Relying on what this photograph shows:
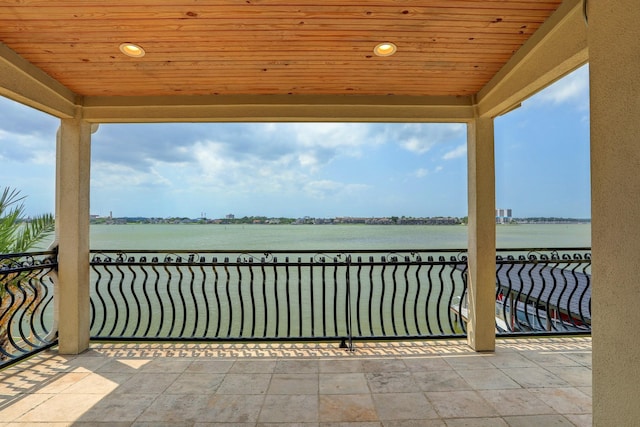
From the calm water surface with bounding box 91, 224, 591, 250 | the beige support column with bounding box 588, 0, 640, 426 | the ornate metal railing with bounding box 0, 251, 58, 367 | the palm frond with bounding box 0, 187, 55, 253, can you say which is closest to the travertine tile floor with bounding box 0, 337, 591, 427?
the ornate metal railing with bounding box 0, 251, 58, 367

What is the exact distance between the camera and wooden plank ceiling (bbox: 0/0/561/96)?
5.96 ft

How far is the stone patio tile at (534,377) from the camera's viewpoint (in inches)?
97.3

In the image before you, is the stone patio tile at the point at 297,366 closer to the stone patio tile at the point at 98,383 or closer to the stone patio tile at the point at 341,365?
the stone patio tile at the point at 341,365

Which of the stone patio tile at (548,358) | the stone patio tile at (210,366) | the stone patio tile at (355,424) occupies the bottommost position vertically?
the stone patio tile at (210,366)

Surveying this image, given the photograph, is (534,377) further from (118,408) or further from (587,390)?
(118,408)

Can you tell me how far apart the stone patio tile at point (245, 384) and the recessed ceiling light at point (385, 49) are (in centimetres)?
280

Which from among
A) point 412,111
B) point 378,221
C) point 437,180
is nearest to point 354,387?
point 412,111

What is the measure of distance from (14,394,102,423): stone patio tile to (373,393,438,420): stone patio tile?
2.12 m

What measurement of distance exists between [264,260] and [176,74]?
6.79 ft

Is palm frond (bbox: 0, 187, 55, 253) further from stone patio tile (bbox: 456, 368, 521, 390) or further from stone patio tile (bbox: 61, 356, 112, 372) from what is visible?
stone patio tile (bbox: 456, 368, 521, 390)

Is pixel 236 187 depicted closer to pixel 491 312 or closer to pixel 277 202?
pixel 277 202

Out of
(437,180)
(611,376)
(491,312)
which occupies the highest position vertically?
(437,180)

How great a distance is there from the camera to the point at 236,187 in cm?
3234

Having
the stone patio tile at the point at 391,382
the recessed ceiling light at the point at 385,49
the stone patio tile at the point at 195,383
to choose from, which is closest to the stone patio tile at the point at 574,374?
the stone patio tile at the point at 391,382
